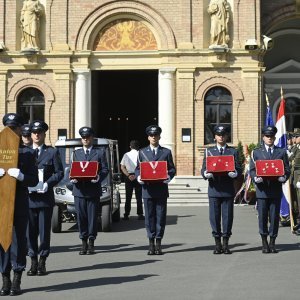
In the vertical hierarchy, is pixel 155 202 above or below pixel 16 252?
above

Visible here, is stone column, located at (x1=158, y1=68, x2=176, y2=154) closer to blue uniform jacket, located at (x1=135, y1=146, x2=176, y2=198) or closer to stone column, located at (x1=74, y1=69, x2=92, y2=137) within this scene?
stone column, located at (x1=74, y1=69, x2=92, y2=137)

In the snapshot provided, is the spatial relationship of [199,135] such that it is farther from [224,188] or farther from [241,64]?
[224,188]

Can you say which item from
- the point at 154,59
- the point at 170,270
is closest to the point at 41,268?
the point at 170,270

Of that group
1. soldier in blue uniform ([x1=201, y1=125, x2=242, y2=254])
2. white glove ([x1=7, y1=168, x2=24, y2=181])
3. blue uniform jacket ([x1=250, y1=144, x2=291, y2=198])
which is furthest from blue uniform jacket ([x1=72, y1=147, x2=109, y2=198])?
white glove ([x1=7, y1=168, x2=24, y2=181])

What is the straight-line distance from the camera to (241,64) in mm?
26000

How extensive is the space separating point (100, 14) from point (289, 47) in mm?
9681

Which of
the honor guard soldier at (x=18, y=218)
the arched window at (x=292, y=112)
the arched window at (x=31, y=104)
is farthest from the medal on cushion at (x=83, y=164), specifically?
the arched window at (x=292, y=112)

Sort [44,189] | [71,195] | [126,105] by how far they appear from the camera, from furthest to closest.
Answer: [126,105], [71,195], [44,189]

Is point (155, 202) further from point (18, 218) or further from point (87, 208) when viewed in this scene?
point (18, 218)

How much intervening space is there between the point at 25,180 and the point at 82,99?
18024 mm

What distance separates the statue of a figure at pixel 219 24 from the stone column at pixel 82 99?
483 cm

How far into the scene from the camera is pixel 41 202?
396 inches

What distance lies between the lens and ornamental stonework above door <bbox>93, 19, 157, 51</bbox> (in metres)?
26.5

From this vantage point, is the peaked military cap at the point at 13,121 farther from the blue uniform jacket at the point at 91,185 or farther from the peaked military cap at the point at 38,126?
the blue uniform jacket at the point at 91,185
